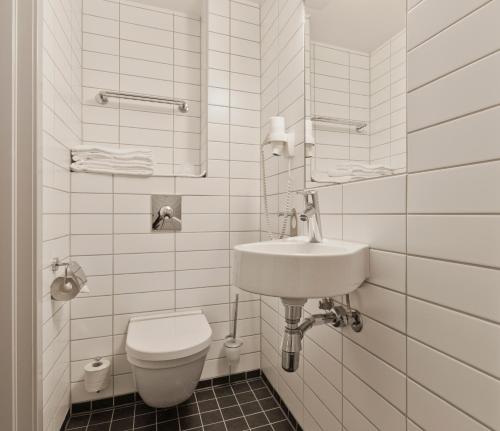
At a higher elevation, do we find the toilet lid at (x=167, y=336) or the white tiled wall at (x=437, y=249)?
the white tiled wall at (x=437, y=249)

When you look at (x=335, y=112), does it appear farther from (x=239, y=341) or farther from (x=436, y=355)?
(x=239, y=341)

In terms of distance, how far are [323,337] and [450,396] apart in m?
0.52

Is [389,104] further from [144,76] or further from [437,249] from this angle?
[144,76]

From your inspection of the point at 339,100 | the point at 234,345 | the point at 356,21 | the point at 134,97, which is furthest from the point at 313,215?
the point at 134,97

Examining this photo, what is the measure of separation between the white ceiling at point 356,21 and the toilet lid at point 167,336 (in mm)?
1320

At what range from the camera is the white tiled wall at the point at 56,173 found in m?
1.09

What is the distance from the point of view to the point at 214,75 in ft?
5.55

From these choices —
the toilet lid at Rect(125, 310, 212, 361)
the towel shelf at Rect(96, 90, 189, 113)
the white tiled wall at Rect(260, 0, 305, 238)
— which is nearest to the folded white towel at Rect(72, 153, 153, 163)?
the towel shelf at Rect(96, 90, 189, 113)

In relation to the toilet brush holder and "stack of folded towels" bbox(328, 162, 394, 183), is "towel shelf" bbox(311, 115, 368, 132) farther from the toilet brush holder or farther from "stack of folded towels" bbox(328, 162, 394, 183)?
the toilet brush holder

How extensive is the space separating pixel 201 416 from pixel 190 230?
0.94m

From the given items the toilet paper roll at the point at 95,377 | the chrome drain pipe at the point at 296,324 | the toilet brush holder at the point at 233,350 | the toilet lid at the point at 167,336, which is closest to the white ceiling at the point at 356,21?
the chrome drain pipe at the point at 296,324

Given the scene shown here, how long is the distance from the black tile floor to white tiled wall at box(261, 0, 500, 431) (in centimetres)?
58

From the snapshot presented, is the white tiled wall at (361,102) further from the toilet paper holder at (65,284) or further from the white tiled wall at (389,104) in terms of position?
the toilet paper holder at (65,284)

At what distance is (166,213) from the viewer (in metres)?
1.59
